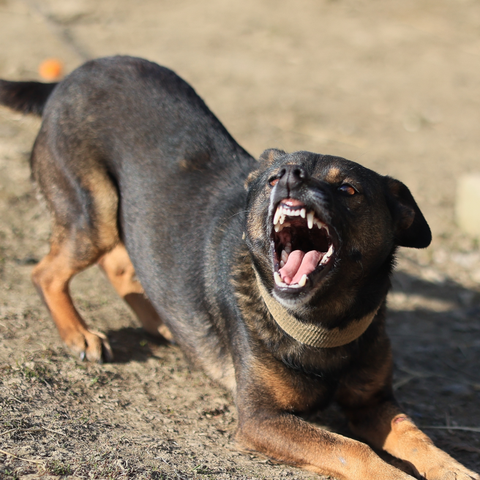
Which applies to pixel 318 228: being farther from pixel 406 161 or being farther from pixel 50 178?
pixel 406 161

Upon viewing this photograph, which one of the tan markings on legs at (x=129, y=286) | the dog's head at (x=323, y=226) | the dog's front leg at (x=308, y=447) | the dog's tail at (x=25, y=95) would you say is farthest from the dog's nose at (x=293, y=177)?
the dog's tail at (x=25, y=95)

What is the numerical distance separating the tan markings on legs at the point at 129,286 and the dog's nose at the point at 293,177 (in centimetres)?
211

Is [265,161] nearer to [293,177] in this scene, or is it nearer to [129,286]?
[293,177]

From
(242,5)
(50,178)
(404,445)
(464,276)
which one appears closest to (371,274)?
(404,445)

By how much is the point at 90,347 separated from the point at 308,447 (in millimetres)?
1715

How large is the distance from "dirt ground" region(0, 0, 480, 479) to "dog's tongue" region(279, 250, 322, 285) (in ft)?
3.43

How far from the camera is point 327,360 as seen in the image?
3559 millimetres

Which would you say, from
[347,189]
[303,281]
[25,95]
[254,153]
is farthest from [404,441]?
[254,153]

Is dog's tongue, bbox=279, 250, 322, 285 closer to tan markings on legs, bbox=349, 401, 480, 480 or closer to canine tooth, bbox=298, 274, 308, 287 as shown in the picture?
canine tooth, bbox=298, 274, 308, 287

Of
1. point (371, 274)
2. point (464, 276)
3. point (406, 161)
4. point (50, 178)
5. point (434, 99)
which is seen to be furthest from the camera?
point (434, 99)

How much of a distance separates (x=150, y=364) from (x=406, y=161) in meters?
5.21

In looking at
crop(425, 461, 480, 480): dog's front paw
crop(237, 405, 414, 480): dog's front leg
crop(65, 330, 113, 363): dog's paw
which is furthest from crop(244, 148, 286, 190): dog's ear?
crop(425, 461, 480, 480): dog's front paw

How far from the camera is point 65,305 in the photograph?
4508 mm

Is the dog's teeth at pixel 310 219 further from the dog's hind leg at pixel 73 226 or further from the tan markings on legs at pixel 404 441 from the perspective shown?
the dog's hind leg at pixel 73 226
